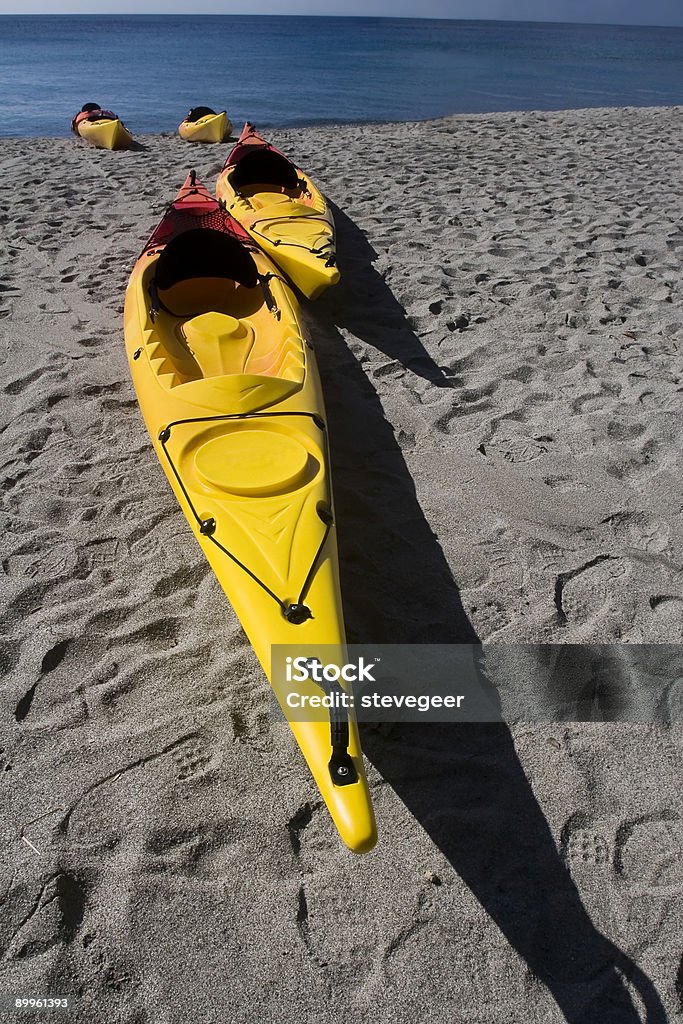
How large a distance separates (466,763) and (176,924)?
97cm

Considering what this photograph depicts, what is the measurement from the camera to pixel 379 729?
2283 millimetres

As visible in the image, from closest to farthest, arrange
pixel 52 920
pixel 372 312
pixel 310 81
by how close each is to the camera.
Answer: pixel 52 920, pixel 372 312, pixel 310 81

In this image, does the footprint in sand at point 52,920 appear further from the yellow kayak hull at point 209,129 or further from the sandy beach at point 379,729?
the yellow kayak hull at point 209,129

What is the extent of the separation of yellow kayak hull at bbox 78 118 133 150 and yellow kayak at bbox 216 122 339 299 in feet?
12.2

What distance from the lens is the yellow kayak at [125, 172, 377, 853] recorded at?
2064 mm

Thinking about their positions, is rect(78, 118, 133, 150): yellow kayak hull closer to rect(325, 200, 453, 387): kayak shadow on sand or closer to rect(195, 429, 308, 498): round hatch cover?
rect(325, 200, 453, 387): kayak shadow on sand

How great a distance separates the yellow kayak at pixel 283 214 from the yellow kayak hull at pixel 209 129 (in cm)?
351

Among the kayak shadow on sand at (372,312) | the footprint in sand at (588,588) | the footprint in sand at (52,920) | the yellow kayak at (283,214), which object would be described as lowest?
the footprint in sand at (52,920)

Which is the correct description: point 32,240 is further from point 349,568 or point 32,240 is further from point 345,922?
point 345,922

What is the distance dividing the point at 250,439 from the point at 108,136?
9057mm

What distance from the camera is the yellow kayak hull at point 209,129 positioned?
398 inches

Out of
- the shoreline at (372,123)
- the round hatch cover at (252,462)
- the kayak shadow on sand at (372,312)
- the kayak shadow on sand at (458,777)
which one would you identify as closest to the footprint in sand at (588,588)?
the kayak shadow on sand at (458,777)

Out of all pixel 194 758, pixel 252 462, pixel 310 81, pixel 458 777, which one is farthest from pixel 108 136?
pixel 310 81

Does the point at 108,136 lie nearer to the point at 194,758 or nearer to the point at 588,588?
the point at 588,588
